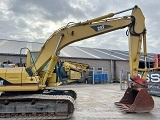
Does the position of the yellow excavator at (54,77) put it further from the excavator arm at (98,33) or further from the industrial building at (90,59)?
the industrial building at (90,59)

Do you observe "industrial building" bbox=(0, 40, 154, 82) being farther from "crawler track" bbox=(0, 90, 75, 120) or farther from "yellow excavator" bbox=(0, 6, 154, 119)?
"crawler track" bbox=(0, 90, 75, 120)

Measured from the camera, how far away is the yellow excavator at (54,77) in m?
7.62

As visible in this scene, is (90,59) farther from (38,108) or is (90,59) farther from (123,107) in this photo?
(38,108)

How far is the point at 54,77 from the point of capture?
8.96m

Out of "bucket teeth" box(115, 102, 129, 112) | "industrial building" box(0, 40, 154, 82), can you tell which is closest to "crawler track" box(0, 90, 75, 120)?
"bucket teeth" box(115, 102, 129, 112)

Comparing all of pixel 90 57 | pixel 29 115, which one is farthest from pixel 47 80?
pixel 90 57

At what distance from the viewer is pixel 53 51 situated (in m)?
8.66

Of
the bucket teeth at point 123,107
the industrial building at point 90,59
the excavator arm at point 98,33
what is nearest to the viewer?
the bucket teeth at point 123,107

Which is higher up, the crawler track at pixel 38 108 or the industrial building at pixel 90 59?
the industrial building at pixel 90 59

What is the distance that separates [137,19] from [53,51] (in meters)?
3.63

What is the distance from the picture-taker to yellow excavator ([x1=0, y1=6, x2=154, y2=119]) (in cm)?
762

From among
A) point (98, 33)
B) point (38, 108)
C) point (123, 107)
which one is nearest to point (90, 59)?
point (123, 107)

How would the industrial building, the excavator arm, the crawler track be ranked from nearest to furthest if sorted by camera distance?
the crawler track, the excavator arm, the industrial building

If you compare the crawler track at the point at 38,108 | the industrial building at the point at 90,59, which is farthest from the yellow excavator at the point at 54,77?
the industrial building at the point at 90,59
